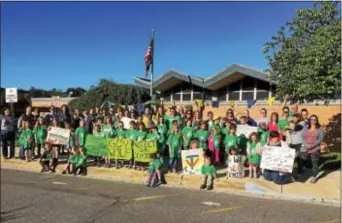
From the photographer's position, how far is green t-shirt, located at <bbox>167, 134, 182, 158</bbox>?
1176cm

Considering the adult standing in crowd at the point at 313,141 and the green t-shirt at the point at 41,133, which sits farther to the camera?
the green t-shirt at the point at 41,133

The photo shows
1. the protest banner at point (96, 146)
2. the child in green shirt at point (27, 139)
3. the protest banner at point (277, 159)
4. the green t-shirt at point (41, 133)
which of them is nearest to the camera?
the protest banner at point (277, 159)

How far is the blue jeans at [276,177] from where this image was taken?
1020cm

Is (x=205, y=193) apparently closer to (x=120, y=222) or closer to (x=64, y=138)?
(x=120, y=222)

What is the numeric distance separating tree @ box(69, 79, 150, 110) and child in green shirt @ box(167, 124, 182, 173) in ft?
84.9

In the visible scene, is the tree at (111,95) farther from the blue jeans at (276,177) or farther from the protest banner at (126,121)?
the blue jeans at (276,177)

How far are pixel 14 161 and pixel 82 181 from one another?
4.20 metres

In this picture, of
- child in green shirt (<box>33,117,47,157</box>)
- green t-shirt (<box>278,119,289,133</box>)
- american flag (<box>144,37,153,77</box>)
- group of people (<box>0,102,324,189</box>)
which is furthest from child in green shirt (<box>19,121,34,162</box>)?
american flag (<box>144,37,153,77</box>)

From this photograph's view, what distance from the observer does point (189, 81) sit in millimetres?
28453

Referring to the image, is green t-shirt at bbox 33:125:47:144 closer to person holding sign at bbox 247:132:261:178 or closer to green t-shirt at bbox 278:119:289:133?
person holding sign at bbox 247:132:261:178

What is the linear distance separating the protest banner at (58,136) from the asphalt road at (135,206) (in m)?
2.94

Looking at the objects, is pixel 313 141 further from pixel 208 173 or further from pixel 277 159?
pixel 208 173

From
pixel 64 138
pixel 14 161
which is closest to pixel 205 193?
pixel 64 138

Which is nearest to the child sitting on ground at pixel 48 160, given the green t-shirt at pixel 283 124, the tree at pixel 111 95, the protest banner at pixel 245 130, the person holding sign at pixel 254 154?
the protest banner at pixel 245 130
